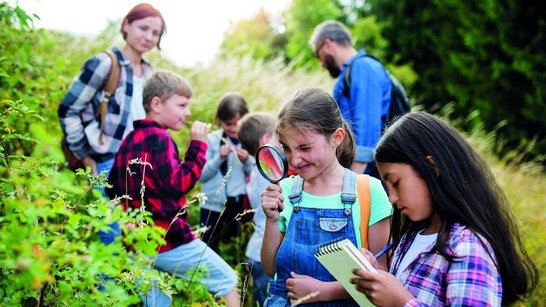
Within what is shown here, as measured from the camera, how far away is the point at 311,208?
2.48m

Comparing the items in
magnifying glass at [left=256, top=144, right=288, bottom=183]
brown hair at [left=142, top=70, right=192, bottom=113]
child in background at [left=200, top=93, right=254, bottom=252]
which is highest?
brown hair at [left=142, top=70, right=192, bottom=113]

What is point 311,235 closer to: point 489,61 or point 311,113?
point 311,113

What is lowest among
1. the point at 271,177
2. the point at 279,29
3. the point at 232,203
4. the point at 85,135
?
the point at 232,203

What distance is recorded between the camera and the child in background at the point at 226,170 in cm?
430

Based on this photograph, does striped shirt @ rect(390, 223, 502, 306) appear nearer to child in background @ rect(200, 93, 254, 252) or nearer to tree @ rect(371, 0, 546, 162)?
child in background @ rect(200, 93, 254, 252)

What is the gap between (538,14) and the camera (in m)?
9.33

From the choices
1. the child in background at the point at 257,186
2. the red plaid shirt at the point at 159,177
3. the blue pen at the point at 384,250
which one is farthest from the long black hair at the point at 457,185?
the child in background at the point at 257,186

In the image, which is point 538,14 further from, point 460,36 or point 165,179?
point 165,179

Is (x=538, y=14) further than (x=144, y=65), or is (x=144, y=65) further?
(x=538, y=14)

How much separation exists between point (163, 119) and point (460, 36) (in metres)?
9.68

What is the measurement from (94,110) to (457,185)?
2787 mm

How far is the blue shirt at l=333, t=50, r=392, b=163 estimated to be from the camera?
394cm

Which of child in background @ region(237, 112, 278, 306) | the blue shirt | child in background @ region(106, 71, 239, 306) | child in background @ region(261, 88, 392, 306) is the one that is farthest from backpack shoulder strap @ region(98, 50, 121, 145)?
child in background @ region(261, 88, 392, 306)

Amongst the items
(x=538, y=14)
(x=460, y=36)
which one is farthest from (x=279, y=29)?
(x=538, y=14)
